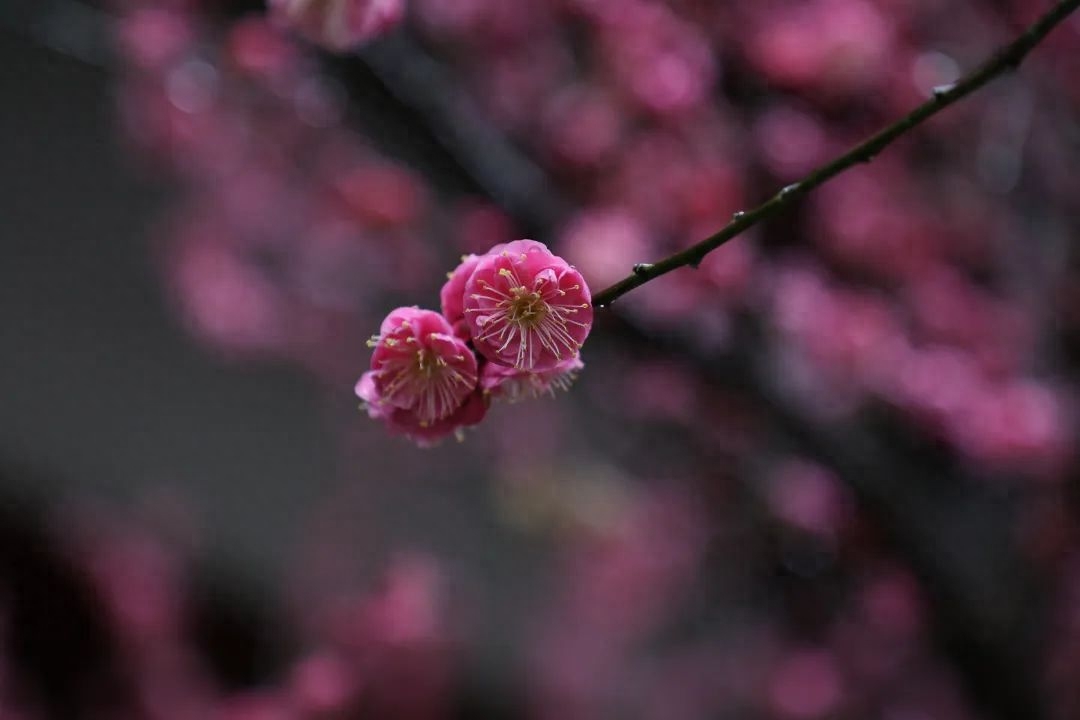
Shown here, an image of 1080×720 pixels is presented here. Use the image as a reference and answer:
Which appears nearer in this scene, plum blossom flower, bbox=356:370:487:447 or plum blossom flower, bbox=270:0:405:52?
plum blossom flower, bbox=356:370:487:447

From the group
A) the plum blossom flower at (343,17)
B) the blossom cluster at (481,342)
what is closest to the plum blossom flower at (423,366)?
the blossom cluster at (481,342)

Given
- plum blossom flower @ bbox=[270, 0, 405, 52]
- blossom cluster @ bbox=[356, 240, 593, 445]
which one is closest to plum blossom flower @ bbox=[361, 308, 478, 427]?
blossom cluster @ bbox=[356, 240, 593, 445]

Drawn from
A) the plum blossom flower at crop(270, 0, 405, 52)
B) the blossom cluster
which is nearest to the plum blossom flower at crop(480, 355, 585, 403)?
the blossom cluster

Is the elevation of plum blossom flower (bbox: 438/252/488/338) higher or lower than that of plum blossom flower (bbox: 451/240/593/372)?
higher

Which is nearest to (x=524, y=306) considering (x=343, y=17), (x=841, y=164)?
(x=841, y=164)

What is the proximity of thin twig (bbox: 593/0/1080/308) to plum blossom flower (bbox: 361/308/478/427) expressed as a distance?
85 mm

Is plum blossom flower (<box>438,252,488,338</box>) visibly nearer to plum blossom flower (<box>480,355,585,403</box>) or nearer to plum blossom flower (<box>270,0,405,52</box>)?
plum blossom flower (<box>480,355,585,403</box>)

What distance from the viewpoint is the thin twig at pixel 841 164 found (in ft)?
1.47

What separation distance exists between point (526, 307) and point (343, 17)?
1.45 ft

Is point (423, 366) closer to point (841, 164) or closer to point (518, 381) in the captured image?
point (518, 381)

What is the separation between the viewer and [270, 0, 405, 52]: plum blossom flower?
800 millimetres

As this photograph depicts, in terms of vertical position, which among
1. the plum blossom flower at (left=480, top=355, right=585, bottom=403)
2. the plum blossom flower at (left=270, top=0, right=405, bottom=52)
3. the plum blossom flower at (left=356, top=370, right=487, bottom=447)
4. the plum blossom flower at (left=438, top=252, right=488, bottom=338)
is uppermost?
the plum blossom flower at (left=270, top=0, right=405, bottom=52)

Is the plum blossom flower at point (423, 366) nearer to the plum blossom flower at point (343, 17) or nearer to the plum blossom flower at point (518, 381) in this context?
the plum blossom flower at point (518, 381)

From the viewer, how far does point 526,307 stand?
0.49 meters
